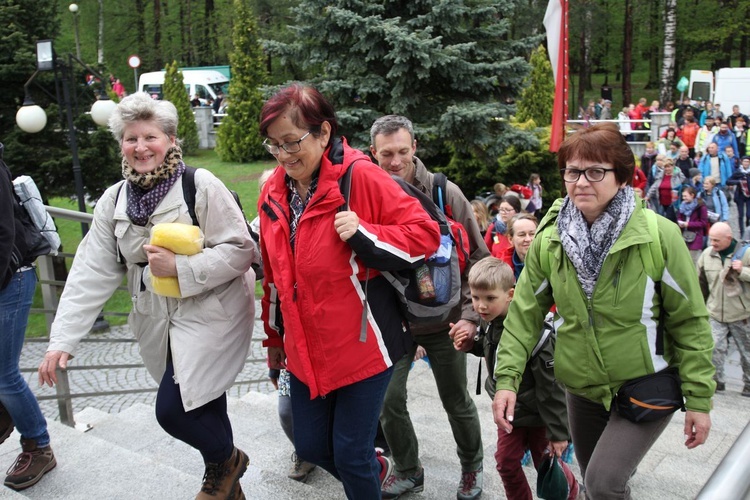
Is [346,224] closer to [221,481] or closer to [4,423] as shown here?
[221,481]

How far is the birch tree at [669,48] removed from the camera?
92.4 ft

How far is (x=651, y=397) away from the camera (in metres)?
2.72

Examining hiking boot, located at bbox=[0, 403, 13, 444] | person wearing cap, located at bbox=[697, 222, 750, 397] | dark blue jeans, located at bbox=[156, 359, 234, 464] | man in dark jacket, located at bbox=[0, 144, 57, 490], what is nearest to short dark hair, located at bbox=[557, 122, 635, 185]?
dark blue jeans, located at bbox=[156, 359, 234, 464]

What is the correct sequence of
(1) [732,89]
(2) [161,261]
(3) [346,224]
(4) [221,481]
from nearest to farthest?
(3) [346,224], (2) [161,261], (4) [221,481], (1) [732,89]

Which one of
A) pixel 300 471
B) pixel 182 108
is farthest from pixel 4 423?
pixel 182 108

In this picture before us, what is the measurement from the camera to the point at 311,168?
2820 millimetres

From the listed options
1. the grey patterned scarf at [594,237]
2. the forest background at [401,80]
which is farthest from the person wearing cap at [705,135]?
the grey patterned scarf at [594,237]

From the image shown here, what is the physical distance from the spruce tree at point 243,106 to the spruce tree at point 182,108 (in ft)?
6.11

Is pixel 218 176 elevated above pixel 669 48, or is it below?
below

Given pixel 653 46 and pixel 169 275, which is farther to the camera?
pixel 653 46

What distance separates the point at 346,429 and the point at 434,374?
112cm

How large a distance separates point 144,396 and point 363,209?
21.7ft

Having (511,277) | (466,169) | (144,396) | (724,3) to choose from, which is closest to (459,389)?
(511,277)

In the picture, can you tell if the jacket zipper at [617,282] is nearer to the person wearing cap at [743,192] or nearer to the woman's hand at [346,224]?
the woman's hand at [346,224]
